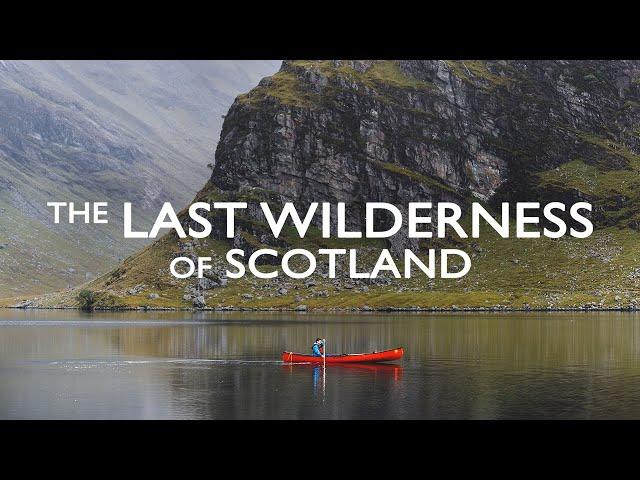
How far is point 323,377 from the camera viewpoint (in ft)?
312

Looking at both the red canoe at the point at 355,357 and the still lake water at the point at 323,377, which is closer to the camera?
the still lake water at the point at 323,377

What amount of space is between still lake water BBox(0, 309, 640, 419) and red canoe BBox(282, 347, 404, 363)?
4.64 ft

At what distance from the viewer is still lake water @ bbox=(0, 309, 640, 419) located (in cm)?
7119

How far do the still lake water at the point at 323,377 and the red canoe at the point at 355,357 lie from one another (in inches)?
55.7

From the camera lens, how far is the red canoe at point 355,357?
340 ft

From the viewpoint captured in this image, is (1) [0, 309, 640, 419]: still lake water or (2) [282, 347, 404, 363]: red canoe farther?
(2) [282, 347, 404, 363]: red canoe

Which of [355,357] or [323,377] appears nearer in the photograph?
[323,377]

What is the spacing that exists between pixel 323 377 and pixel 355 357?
39.3 ft
